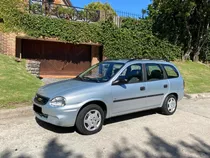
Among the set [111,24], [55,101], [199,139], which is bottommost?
[199,139]

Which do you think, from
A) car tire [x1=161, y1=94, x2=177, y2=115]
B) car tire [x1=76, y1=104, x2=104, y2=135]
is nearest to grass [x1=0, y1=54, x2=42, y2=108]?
car tire [x1=76, y1=104, x2=104, y2=135]

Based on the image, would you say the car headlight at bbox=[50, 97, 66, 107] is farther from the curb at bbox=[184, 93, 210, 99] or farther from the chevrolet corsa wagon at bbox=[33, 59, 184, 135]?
the curb at bbox=[184, 93, 210, 99]

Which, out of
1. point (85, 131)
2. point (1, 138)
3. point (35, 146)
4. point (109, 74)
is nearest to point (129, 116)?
point (109, 74)

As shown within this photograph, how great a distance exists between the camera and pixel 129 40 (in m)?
14.8

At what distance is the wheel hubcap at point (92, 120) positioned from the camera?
4594 mm

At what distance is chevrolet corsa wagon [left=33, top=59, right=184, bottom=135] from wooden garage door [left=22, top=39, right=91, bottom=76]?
28.1 ft

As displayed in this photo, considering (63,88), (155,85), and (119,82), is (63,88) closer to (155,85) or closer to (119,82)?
(119,82)

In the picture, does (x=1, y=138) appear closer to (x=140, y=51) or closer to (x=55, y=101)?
(x=55, y=101)

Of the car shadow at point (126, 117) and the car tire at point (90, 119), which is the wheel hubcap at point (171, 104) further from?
the car tire at point (90, 119)

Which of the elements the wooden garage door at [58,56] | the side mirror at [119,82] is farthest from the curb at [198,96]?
the wooden garage door at [58,56]

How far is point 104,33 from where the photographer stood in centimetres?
1416

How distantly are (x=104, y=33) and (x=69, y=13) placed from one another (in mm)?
2395

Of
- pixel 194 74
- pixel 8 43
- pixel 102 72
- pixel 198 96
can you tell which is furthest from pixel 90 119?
pixel 194 74

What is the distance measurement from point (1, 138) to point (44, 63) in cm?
990
